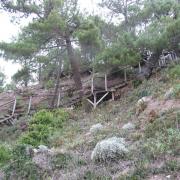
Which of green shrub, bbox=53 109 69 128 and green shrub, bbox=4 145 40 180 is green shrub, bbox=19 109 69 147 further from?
green shrub, bbox=4 145 40 180

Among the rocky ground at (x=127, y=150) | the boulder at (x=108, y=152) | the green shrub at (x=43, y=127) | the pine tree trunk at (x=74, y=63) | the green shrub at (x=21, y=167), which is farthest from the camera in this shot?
the pine tree trunk at (x=74, y=63)

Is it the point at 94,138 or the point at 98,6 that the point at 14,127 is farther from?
the point at 98,6

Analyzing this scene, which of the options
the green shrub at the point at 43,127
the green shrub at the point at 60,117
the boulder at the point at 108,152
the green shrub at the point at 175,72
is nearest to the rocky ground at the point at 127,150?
the boulder at the point at 108,152

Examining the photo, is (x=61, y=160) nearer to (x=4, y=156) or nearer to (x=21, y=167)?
(x=21, y=167)

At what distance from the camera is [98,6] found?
73.6ft

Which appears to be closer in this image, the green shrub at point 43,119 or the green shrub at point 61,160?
the green shrub at point 61,160

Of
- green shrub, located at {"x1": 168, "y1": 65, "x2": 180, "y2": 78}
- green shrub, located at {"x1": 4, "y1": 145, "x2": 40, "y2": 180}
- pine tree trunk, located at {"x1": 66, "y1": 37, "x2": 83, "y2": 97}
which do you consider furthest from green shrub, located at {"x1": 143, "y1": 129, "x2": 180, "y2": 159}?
pine tree trunk, located at {"x1": 66, "y1": 37, "x2": 83, "y2": 97}

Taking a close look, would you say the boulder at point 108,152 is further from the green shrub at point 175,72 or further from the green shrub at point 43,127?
the green shrub at point 175,72

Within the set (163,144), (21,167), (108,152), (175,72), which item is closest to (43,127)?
(21,167)

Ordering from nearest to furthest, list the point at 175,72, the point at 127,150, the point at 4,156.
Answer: the point at 127,150, the point at 4,156, the point at 175,72

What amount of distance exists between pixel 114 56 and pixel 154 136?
8.98m

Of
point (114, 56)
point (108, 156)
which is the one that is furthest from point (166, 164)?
point (114, 56)

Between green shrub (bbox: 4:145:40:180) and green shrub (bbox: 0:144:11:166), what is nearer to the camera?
green shrub (bbox: 4:145:40:180)

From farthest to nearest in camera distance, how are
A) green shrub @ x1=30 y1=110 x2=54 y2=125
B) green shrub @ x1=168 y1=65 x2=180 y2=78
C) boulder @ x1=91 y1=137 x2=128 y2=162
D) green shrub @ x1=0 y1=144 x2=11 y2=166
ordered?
1. green shrub @ x1=168 y1=65 x2=180 y2=78
2. green shrub @ x1=30 y1=110 x2=54 y2=125
3. green shrub @ x1=0 y1=144 x2=11 y2=166
4. boulder @ x1=91 y1=137 x2=128 y2=162
